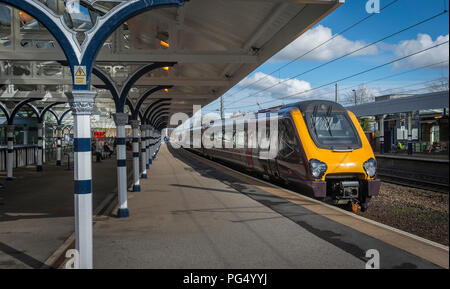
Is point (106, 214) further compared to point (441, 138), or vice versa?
point (441, 138)

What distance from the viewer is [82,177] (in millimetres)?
4898

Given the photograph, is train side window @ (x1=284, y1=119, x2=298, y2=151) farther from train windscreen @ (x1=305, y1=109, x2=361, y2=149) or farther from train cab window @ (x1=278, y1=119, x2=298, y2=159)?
train windscreen @ (x1=305, y1=109, x2=361, y2=149)

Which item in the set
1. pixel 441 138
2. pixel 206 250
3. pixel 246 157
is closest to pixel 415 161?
pixel 441 138

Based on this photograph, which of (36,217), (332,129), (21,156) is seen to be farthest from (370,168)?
(21,156)

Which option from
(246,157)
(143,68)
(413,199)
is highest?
(143,68)

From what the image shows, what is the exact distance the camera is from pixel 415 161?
80.7ft

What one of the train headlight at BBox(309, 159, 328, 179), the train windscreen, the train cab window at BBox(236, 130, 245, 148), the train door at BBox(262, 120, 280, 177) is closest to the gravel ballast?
the train headlight at BBox(309, 159, 328, 179)

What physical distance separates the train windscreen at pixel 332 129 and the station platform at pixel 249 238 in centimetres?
156

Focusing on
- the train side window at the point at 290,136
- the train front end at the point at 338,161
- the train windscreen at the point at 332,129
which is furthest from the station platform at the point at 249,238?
the train windscreen at the point at 332,129

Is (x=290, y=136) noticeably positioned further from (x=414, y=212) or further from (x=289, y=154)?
(x=414, y=212)

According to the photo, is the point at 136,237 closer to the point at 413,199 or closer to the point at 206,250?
the point at 206,250

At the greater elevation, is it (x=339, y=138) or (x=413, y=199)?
(x=339, y=138)

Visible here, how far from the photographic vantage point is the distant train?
8828 mm
